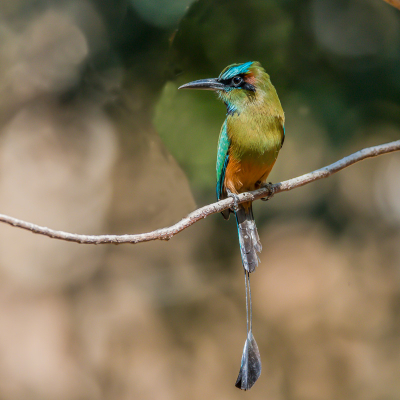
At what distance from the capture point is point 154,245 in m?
4.62

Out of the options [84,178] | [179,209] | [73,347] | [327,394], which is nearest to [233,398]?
[327,394]

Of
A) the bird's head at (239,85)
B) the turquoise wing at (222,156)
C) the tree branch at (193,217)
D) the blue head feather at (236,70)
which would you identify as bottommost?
the tree branch at (193,217)

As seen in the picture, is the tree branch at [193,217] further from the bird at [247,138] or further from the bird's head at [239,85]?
the bird's head at [239,85]

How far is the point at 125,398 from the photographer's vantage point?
4.38 meters

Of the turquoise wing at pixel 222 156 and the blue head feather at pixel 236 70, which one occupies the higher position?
the blue head feather at pixel 236 70

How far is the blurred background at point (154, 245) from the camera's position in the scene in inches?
152

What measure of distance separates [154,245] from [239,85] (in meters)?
2.50

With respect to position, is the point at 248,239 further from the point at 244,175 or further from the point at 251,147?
the point at 251,147

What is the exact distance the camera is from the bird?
7.56 ft

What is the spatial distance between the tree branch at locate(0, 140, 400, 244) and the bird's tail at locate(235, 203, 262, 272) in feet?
0.50

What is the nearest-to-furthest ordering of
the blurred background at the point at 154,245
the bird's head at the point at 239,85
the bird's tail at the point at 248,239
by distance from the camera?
the bird's tail at the point at 248,239
the bird's head at the point at 239,85
the blurred background at the point at 154,245

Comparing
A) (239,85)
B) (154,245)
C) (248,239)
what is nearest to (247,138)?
(239,85)

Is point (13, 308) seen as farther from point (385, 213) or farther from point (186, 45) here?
point (385, 213)

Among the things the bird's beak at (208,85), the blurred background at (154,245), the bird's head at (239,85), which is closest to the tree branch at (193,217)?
the bird's head at (239,85)
